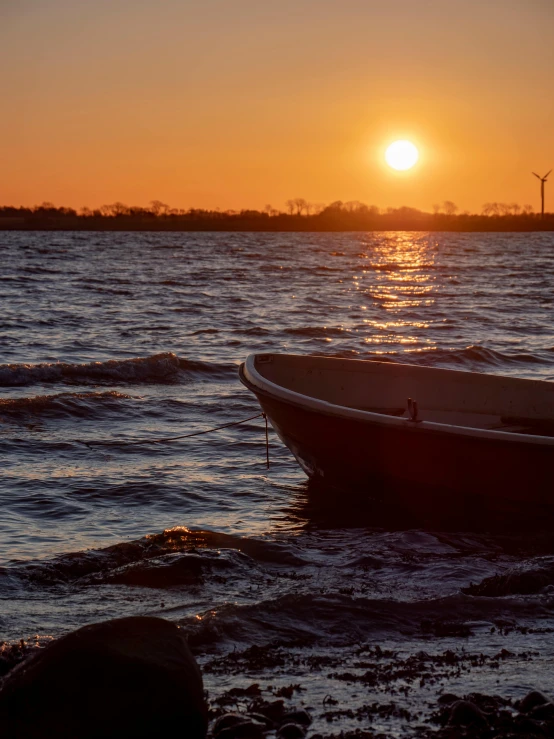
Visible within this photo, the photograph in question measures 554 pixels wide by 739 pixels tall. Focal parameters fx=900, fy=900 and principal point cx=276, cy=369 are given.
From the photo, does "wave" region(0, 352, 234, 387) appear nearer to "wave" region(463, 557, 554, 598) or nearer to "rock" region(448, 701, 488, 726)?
"wave" region(463, 557, 554, 598)

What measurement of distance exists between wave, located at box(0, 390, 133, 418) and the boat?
166 inches

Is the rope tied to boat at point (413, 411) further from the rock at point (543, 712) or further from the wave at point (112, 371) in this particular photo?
the wave at point (112, 371)

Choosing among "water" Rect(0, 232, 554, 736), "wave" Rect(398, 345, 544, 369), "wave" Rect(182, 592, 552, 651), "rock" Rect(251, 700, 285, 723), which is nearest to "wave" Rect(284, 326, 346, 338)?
"wave" Rect(398, 345, 544, 369)

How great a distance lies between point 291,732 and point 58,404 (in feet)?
31.5

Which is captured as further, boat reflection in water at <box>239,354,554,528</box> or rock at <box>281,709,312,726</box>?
boat reflection in water at <box>239,354,554,528</box>

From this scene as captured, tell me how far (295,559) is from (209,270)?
45.2 metres

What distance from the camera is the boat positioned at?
298 inches

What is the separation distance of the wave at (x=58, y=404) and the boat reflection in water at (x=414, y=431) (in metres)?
4.22

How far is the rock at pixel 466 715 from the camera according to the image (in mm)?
3959

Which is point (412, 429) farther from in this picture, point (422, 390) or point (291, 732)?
point (291, 732)

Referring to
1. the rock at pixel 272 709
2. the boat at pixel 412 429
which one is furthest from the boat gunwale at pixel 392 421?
the rock at pixel 272 709

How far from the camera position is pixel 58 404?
12.9 meters

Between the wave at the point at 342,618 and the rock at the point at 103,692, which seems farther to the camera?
the wave at the point at 342,618

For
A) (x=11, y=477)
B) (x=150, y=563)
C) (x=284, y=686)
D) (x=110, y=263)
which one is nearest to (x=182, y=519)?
(x=150, y=563)
